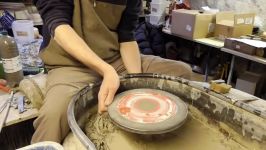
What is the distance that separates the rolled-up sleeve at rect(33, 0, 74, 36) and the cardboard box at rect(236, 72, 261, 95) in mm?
2051

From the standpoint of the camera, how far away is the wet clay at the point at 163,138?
902mm

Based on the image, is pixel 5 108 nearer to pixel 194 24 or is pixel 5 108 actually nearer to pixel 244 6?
pixel 194 24

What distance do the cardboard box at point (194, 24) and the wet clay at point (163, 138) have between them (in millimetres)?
1862

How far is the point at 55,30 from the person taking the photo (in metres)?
1.07

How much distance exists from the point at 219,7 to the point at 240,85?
1.12 metres

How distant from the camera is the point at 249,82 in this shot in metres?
2.56

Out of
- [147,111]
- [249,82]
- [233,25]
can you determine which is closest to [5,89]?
[147,111]

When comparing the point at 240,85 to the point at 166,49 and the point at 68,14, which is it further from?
the point at 68,14

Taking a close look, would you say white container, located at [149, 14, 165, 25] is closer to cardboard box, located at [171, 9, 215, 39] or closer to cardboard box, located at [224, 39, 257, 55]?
cardboard box, located at [171, 9, 215, 39]

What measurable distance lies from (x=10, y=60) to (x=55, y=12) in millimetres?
379

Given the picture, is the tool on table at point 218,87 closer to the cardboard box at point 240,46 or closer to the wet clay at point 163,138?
the wet clay at point 163,138

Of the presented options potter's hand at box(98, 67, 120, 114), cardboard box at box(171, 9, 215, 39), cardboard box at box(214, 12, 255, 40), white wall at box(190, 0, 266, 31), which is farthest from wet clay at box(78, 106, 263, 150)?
white wall at box(190, 0, 266, 31)

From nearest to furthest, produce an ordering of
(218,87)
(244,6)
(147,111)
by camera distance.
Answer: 1. (147,111)
2. (218,87)
3. (244,6)

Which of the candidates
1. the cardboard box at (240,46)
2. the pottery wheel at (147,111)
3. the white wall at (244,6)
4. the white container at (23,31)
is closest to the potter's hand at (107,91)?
the pottery wheel at (147,111)
